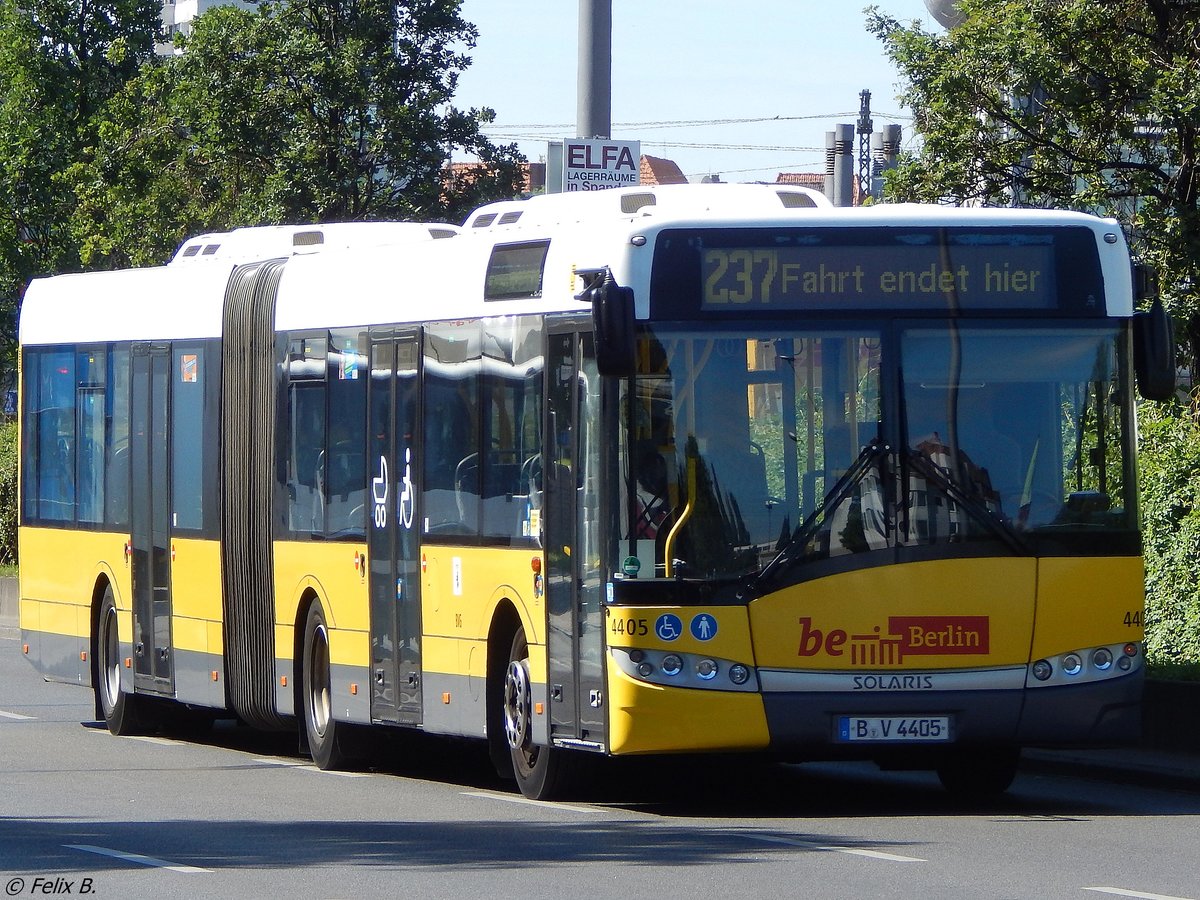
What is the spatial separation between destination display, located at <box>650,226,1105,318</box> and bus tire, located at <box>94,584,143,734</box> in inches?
322

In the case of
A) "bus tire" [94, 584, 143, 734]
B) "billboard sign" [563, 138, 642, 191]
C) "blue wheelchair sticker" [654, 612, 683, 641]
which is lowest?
"bus tire" [94, 584, 143, 734]

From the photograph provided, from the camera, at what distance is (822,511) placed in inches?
457

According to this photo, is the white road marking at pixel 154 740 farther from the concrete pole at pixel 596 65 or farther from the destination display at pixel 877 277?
the destination display at pixel 877 277

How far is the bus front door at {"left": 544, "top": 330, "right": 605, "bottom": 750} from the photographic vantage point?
11.8m

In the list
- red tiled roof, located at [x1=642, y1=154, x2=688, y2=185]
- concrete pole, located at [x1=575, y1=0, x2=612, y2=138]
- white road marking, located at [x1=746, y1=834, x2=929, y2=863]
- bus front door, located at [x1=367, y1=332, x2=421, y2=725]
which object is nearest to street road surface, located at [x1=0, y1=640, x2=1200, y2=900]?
white road marking, located at [x1=746, y1=834, x2=929, y2=863]

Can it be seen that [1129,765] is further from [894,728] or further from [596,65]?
[596,65]

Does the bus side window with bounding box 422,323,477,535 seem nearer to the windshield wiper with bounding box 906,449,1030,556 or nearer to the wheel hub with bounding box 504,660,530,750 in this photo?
the wheel hub with bounding box 504,660,530,750

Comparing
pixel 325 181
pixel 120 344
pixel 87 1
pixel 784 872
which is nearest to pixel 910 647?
pixel 784 872

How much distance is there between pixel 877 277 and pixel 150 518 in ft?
25.6

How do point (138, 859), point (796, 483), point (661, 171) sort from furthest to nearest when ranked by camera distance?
point (661, 171)
point (796, 483)
point (138, 859)

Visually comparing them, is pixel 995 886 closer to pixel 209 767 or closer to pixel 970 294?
pixel 970 294

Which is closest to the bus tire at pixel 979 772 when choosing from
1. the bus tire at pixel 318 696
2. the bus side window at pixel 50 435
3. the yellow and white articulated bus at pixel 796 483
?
the yellow and white articulated bus at pixel 796 483

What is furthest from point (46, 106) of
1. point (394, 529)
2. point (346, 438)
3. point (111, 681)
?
point (394, 529)

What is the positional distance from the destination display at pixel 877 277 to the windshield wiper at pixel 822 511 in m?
0.73
